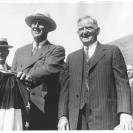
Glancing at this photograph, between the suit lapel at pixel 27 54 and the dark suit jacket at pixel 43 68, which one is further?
the suit lapel at pixel 27 54

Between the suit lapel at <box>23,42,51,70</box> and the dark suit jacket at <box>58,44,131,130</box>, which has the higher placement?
the suit lapel at <box>23,42,51,70</box>

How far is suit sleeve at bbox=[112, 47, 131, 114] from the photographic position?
274 centimetres

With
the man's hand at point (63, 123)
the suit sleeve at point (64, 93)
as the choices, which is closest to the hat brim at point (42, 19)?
the suit sleeve at point (64, 93)

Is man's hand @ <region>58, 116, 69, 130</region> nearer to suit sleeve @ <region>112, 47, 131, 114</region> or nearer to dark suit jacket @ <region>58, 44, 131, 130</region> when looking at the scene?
dark suit jacket @ <region>58, 44, 131, 130</region>

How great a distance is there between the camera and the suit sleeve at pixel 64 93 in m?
2.89

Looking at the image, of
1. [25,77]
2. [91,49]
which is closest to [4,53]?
[25,77]

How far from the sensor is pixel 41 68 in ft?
9.52

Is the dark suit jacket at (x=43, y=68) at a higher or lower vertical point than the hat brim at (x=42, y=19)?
lower

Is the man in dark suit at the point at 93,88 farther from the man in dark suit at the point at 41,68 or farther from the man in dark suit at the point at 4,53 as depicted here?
the man in dark suit at the point at 4,53

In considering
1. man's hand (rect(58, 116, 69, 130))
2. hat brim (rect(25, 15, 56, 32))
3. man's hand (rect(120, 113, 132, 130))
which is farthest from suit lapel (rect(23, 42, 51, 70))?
man's hand (rect(120, 113, 132, 130))

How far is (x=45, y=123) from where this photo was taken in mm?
3000

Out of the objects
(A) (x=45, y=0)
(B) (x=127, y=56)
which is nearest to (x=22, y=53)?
(A) (x=45, y=0)

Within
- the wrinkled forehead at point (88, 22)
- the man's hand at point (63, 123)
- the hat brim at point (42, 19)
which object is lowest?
the man's hand at point (63, 123)

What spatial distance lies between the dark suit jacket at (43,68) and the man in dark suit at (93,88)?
0.40 ft
